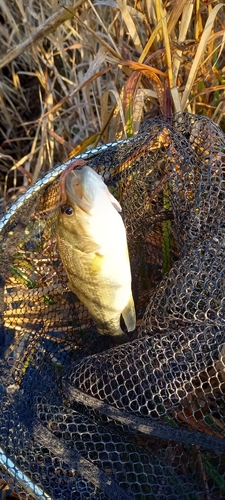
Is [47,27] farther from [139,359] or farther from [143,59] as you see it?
[139,359]

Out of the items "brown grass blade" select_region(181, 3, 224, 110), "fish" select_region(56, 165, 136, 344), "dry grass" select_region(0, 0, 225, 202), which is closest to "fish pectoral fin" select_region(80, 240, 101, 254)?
"fish" select_region(56, 165, 136, 344)

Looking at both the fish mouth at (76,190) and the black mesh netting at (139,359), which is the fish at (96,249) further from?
the black mesh netting at (139,359)

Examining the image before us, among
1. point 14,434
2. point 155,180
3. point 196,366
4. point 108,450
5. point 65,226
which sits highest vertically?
point 65,226

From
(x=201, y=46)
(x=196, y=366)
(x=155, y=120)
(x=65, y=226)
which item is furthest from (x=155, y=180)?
(x=196, y=366)

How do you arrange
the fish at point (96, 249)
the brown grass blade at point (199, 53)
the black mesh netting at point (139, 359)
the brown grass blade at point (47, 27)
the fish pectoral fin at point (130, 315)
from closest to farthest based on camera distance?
the black mesh netting at point (139, 359) → the fish at point (96, 249) → the fish pectoral fin at point (130, 315) → the brown grass blade at point (199, 53) → the brown grass blade at point (47, 27)

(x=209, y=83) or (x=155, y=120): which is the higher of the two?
(x=155, y=120)

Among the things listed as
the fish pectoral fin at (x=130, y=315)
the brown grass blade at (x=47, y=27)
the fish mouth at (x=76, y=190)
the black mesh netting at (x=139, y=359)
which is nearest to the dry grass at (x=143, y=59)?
the brown grass blade at (x=47, y=27)

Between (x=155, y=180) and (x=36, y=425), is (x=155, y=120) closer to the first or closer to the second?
(x=155, y=180)

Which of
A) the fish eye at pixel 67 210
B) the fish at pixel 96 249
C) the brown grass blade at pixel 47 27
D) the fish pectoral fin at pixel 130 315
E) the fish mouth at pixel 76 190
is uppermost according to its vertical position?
the brown grass blade at pixel 47 27
